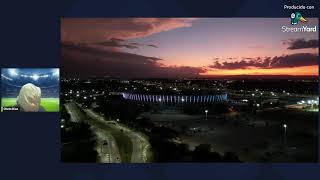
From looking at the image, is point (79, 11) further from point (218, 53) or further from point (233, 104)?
point (233, 104)

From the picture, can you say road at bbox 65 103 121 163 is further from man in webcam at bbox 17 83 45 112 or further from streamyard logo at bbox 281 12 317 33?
streamyard logo at bbox 281 12 317 33

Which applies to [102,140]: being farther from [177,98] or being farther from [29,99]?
[177,98]

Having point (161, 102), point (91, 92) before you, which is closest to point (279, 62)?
point (161, 102)

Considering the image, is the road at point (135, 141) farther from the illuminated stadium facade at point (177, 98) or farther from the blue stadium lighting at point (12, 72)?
the blue stadium lighting at point (12, 72)

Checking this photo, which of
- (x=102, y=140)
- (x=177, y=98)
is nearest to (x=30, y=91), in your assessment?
(x=102, y=140)

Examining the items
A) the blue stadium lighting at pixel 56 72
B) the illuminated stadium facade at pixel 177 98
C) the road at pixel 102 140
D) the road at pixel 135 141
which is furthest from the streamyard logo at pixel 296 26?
the blue stadium lighting at pixel 56 72

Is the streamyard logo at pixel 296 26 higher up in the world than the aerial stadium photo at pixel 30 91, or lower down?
higher up
